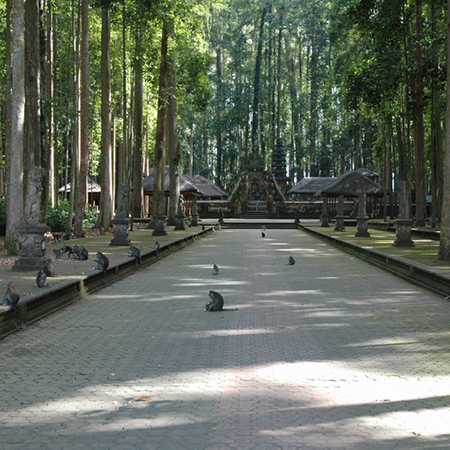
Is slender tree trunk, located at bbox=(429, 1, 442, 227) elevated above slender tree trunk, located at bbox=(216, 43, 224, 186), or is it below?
below

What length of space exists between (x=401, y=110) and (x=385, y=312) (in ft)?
97.4

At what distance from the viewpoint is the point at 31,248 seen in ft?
48.7

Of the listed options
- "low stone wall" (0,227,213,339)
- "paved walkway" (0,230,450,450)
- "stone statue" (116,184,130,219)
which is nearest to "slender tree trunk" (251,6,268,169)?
"stone statue" (116,184,130,219)

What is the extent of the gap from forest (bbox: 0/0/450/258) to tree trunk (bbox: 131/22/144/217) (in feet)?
0.36

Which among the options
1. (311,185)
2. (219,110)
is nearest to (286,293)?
(311,185)

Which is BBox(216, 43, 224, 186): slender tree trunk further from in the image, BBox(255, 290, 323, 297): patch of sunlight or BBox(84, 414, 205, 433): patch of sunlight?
BBox(84, 414, 205, 433): patch of sunlight

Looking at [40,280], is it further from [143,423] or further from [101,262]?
[143,423]

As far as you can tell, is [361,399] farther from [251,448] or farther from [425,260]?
[425,260]

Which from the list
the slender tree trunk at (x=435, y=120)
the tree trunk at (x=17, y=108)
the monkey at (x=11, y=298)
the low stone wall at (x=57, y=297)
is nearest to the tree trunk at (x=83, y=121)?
the low stone wall at (x=57, y=297)

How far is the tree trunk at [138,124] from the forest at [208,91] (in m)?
0.11

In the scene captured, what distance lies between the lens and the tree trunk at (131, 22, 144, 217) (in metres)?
33.0

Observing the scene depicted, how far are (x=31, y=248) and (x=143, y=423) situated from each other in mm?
10228

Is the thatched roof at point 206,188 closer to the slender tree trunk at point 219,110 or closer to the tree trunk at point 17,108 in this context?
the slender tree trunk at point 219,110

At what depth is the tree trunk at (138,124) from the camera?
32969 millimetres
